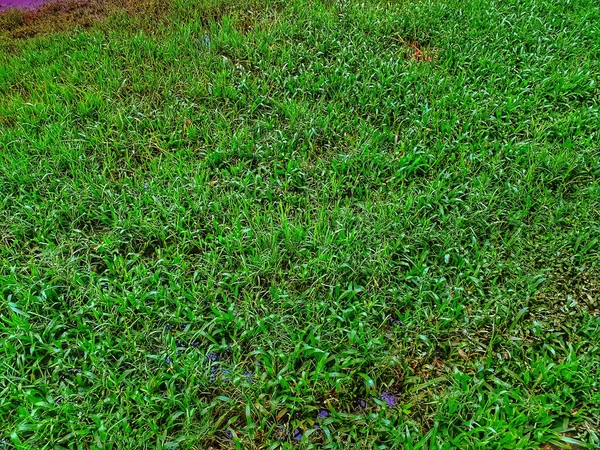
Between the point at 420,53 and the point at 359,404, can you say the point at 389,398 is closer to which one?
the point at 359,404

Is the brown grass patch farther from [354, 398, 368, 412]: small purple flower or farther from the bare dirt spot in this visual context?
[354, 398, 368, 412]: small purple flower

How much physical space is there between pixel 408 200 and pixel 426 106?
3.24 feet

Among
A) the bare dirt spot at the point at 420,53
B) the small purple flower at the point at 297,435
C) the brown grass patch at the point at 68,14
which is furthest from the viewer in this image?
the brown grass patch at the point at 68,14

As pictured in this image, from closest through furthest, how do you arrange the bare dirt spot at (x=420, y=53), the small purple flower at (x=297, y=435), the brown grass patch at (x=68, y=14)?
the small purple flower at (x=297, y=435)
the bare dirt spot at (x=420, y=53)
the brown grass patch at (x=68, y=14)

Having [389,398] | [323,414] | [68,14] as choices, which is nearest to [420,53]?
[389,398]

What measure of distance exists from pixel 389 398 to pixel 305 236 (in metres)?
0.95

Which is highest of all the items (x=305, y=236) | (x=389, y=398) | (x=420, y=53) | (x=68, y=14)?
(x=68, y=14)

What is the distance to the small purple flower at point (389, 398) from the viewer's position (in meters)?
1.92

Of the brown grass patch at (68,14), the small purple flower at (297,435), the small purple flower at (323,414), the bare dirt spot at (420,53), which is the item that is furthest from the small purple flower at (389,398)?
the brown grass patch at (68,14)

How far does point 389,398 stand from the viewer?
1942 mm

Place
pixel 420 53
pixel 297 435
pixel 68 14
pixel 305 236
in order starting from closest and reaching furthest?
pixel 297 435 → pixel 305 236 → pixel 420 53 → pixel 68 14

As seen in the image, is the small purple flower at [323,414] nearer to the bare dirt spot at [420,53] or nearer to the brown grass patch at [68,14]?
the bare dirt spot at [420,53]

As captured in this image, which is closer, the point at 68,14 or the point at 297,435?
the point at 297,435

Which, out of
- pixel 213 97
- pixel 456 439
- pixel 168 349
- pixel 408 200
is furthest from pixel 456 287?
pixel 213 97
